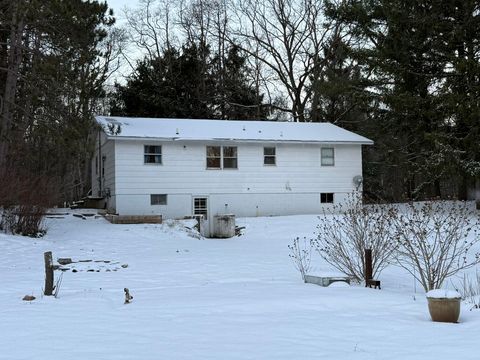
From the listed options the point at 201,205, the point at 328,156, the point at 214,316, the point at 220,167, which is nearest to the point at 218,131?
the point at 220,167

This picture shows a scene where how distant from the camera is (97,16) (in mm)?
20625

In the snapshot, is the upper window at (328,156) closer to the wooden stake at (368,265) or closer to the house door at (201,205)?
the house door at (201,205)

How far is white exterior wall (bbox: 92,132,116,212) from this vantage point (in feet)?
81.8

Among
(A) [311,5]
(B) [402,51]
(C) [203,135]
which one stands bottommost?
(C) [203,135]

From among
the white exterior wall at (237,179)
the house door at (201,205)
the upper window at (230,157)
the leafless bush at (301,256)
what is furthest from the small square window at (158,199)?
the leafless bush at (301,256)

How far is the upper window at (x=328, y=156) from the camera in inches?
1097

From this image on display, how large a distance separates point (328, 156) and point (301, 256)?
12.7 m

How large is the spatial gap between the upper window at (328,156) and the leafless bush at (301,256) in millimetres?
8750

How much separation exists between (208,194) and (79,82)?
9.12 meters

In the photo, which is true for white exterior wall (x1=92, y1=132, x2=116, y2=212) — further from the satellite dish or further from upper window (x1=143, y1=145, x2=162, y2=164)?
the satellite dish

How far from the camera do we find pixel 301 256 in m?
16.1

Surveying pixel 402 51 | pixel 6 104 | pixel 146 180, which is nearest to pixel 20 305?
pixel 6 104

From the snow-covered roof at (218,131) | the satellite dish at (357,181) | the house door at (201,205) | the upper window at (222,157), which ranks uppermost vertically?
the snow-covered roof at (218,131)

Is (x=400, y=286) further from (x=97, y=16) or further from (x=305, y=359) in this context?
(x=97, y=16)
